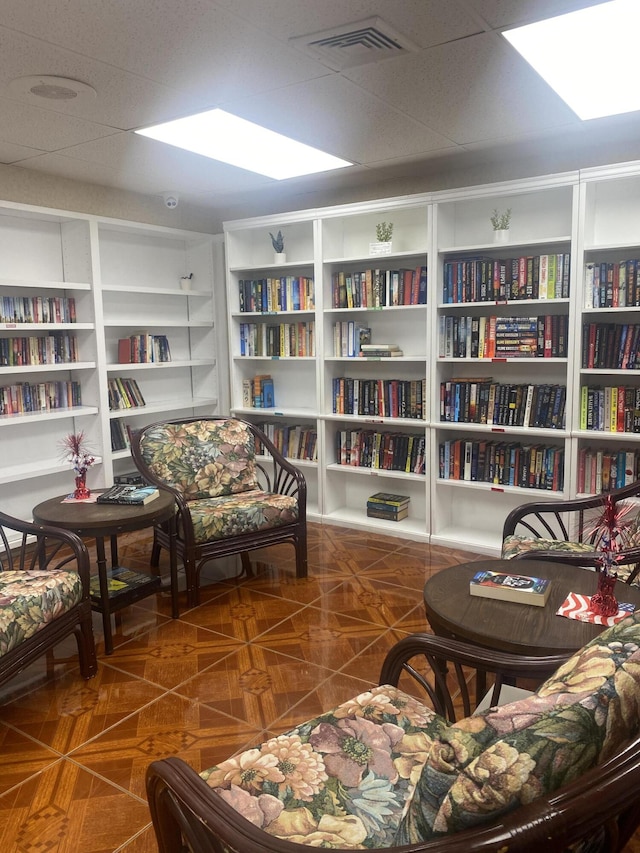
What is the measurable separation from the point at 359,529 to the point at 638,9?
3296mm

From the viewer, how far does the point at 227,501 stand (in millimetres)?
3637

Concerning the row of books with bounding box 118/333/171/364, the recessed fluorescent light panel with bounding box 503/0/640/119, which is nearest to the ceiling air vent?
the recessed fluorescent light panel with bounding box 503/0/640/119

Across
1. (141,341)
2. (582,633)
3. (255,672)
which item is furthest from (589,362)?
(141,341)

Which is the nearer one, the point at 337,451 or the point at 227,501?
the point at 227,501

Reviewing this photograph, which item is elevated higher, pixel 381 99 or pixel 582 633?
pixel 381 99

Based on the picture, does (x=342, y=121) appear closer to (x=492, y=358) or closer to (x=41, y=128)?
(x=41, y=128)

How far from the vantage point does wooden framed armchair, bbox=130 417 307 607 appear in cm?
331

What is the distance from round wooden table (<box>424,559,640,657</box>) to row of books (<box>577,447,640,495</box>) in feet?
4.66

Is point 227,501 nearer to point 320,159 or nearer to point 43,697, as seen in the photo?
point 43,697

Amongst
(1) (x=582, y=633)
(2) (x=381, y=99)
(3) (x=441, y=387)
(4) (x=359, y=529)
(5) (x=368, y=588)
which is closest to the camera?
(1) (x=582, y=633)

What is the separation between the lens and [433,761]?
962 millimetres

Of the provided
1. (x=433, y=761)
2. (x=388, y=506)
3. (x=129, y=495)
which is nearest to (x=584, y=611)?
(x=433, y=761)

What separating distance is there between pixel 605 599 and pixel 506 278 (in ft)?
7.70

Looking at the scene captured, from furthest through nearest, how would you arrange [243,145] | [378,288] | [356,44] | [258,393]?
[258,393] < [378,288] < [243,145] < [356,44]
